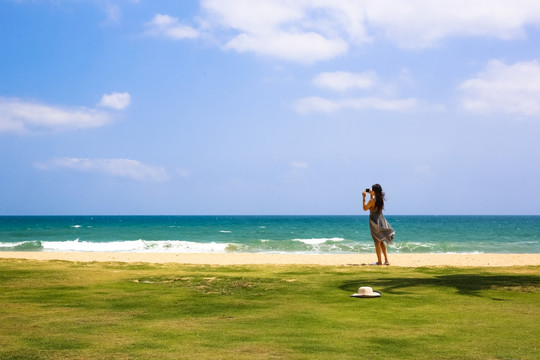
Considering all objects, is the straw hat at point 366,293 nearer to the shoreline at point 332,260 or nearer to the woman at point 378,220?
the woman at point 378,220

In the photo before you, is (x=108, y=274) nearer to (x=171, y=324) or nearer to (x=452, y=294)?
(x=171, y=324)

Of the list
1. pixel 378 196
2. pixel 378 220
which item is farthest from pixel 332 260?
pixel 378 196

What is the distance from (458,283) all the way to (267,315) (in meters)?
4.60

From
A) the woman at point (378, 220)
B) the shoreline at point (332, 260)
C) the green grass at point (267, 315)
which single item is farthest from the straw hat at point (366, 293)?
the shoreline at point (332, 260)

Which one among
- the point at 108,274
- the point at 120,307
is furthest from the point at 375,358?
the point at 108,274

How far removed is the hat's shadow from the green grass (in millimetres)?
19

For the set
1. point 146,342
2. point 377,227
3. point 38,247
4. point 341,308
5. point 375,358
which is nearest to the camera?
point 375,358

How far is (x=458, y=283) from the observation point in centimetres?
1018

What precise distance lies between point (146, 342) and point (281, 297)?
342cm

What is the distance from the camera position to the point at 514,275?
1150cm

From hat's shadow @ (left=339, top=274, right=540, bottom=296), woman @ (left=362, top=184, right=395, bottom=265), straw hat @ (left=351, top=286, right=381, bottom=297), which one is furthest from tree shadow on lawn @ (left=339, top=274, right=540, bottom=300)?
woman @ (left=362, top=184, right=395, bottom=265)

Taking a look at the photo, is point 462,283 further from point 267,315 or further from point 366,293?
point 267,315

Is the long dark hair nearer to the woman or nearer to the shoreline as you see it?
the woman

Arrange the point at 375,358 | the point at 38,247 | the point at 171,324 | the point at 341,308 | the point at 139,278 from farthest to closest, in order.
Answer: the point at 38,247 → the point at 139,278 → the point at 341,308 → the point at 171,324 → the point at 375,358
